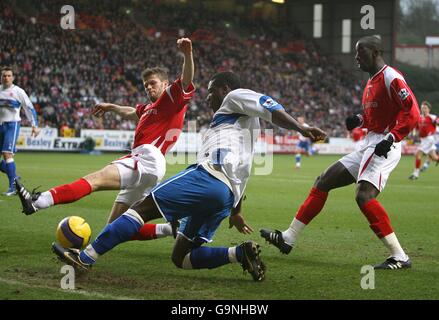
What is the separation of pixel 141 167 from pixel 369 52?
2.48m

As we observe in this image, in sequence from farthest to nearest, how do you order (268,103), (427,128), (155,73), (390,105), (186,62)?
(427,128) < (155,73) < (390,105) < (186,62) < (268,103)

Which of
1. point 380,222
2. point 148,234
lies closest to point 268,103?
point 380,222

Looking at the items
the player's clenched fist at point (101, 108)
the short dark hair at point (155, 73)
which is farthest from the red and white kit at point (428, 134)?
the short dark hair at point (155, 73)

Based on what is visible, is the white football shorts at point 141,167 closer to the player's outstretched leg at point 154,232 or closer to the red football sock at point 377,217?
the player's outstretched leg at point 154,232

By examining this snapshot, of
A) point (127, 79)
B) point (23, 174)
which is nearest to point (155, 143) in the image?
point (23, 174)

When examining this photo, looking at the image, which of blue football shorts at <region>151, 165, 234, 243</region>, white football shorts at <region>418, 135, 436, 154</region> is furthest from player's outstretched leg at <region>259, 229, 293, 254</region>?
white football shorts at <region>418, 135, 436, 154</region>

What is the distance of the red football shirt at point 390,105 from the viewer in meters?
6.30

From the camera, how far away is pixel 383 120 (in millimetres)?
6535

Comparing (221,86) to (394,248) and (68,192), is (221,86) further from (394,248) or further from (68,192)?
(394,248)

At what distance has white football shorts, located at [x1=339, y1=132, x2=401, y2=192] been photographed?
21.0 ft

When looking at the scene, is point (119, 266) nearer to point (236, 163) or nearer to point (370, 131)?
point (236, 163)

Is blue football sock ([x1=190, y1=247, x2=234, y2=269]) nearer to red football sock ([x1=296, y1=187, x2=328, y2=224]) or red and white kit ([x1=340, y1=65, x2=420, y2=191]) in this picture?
red football sock ([x1=296, y1=187, x2=328, y2=224])

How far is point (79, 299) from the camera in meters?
4.68
